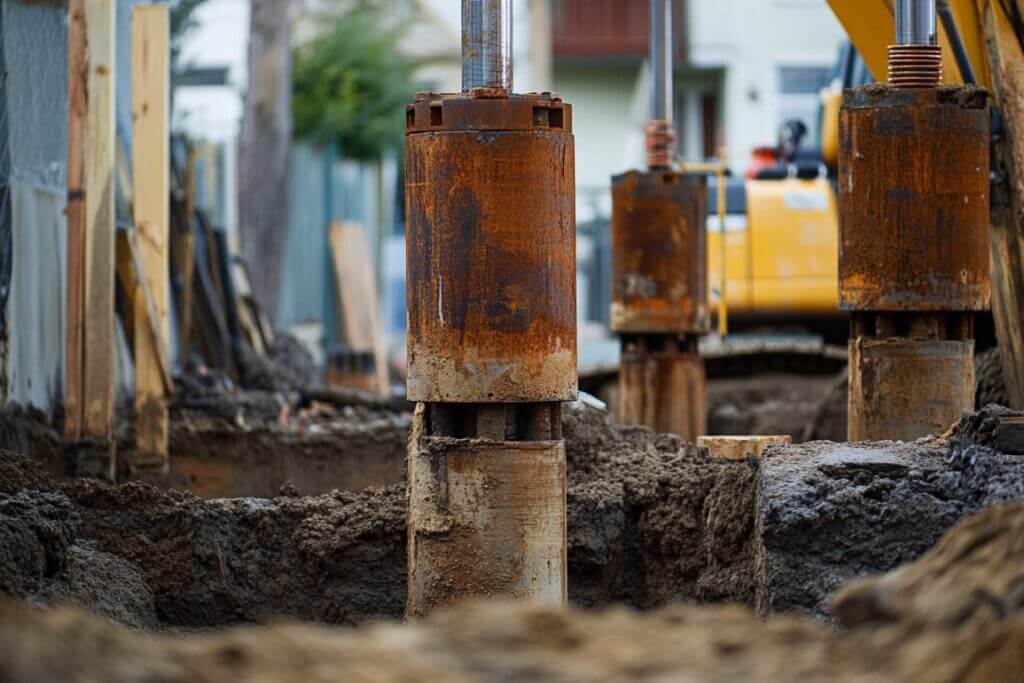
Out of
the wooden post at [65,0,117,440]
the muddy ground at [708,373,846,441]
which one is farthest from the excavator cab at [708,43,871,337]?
the wooden post at [65,0,117,440]

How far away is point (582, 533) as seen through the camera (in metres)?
7.00

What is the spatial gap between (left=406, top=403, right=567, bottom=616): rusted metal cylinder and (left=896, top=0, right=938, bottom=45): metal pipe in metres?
3.06

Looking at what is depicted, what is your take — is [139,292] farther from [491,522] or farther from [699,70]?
[699,70]

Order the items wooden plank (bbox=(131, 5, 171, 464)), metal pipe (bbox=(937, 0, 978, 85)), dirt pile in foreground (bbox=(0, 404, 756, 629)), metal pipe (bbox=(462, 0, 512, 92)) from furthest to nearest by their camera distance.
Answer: wooden plank (bbox=(131, 5, 171, 464)) → metal pipe (bbox=(937, 0, 978, 85)) → dirt pile in foreground (bbox=(0, 404, 756, 629)) → metal pipe (bbox=(462, 0, 512, 92))

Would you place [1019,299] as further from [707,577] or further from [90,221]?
[90,221]

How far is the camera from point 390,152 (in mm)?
28156

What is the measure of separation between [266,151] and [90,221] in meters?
10.7

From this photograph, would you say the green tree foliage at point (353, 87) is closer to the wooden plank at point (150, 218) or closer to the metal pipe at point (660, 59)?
the metal pipe at point (660, 59)

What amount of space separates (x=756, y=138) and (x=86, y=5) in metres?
25.7

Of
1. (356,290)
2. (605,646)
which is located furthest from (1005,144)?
(356,290)

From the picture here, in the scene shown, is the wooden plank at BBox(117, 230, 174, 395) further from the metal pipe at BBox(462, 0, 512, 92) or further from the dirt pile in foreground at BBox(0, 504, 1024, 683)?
the dirt pile in foreground at BBox(0, 504, 1024, 683)

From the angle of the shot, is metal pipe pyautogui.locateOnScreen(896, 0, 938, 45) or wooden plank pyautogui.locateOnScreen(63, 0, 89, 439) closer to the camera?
metal pipe pyautogui.locateOnScreen(896, 0, 938, 45)

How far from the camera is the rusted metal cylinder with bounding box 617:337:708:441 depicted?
1216cm

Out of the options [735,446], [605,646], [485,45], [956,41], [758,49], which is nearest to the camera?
[605,646]
